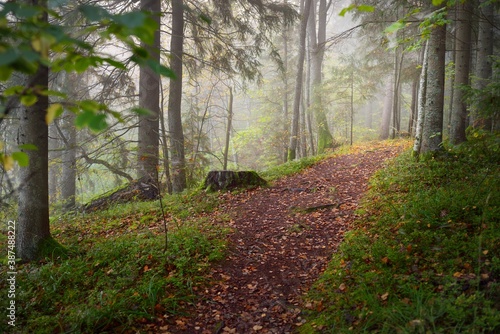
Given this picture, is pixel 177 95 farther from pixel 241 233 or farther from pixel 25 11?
pixel 25 11

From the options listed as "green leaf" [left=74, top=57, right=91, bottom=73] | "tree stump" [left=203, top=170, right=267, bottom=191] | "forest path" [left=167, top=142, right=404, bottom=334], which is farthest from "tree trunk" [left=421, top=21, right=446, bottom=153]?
"green leaf" [left=74, top=57, right=91, bottom=73]

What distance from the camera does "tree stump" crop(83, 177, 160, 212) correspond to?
968cm

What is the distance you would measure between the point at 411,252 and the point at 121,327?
3758 millimetres

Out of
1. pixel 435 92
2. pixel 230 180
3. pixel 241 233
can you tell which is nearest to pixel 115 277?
pixel 241 233

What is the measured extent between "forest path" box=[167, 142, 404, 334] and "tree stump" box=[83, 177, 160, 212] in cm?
284

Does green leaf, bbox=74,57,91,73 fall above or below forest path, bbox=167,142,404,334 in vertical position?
above

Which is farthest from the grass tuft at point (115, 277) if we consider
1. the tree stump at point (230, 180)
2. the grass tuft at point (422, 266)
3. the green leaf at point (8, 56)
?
the green leaf at point (8, 56)

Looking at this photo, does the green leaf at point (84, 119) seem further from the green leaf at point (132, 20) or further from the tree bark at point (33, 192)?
the tree bark at point (33, 192)

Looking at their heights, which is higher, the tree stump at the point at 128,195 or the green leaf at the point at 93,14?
the green leaf at the point at 93,14

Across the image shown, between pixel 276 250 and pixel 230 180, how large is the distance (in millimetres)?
4058

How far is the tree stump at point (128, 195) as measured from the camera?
31.8ft

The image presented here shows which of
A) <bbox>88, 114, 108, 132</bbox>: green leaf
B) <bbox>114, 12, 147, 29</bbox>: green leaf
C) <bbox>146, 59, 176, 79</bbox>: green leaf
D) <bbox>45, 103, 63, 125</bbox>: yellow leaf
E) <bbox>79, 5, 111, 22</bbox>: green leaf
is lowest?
<bbox>88, 114, 108, 132</bbox>: green leaf

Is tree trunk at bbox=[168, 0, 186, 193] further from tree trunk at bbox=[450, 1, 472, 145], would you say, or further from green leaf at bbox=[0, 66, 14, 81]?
green leaf at bbox=[0, 66, 14, 81]

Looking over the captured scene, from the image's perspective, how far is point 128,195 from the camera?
9883 millimetres
